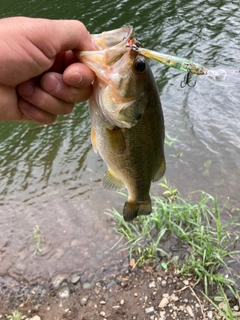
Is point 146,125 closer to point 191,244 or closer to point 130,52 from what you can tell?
point 130,52

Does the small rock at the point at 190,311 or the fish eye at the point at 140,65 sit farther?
the small rock at the point at 190,311

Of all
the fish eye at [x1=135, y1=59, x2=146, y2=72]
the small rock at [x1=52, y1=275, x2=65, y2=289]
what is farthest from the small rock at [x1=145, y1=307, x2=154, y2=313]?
the fish eye at [x1=135, y1=59, x2=146, y2=72]

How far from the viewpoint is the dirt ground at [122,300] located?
3.38 m

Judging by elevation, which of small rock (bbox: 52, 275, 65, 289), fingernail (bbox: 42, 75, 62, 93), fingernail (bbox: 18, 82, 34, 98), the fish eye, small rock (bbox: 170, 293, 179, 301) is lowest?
small rock (bbox: 52, 275, 65, 289)

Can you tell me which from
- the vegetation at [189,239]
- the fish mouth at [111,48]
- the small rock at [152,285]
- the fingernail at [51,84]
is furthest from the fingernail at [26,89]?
the small rock at [152,285]

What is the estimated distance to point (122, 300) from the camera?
3.56 metres

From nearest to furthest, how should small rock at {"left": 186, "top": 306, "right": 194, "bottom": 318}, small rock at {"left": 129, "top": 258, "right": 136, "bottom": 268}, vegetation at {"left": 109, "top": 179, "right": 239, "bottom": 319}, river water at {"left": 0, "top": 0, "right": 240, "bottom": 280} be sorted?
small rock at {"left": 186, "top": 306, "right": 194, "bottom": 318}
vegetation at {"left": 109, "top": 179, "right": 239, "bottom": 319}
small rock at {"left": 129, "top": 258, "right": 136, "bottom": 268}
river water at {"left": 0, "top": 0, "right": 240, "bottom": 280}

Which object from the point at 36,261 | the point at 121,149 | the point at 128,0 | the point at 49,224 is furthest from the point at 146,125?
the point at 128,0

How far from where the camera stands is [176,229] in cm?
408

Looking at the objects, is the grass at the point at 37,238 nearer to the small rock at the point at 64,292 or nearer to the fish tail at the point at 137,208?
the small rock at the point at 64,292

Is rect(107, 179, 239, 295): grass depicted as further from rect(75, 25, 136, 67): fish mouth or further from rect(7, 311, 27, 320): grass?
rect(75, 25, 136, 67): fish mouth

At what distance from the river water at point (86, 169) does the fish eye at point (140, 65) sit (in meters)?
2.84

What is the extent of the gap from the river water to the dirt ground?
29 cm

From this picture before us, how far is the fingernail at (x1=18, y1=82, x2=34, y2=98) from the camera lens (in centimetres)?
215
